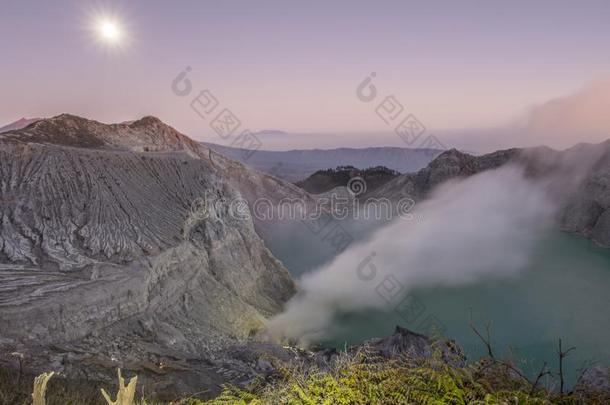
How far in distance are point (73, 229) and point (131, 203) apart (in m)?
4.01

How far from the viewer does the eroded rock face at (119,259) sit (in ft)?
51.6

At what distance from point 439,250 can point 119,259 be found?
32116 millimetres

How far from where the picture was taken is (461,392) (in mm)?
3949

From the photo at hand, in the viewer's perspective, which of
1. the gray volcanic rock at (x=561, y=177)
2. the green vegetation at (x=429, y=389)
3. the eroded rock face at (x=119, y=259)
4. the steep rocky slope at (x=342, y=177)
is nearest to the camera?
the green vegetation at (x=429, y=389)

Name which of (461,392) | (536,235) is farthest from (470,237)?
(461,392)

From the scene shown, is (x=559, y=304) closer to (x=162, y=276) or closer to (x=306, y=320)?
(x=306, y=320)

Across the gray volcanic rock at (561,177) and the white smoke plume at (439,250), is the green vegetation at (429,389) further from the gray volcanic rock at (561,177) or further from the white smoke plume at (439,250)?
the gray volcanic rock at (561,177)

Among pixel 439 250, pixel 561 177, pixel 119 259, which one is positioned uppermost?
pixel 119 259

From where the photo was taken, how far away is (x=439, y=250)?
43.1 m

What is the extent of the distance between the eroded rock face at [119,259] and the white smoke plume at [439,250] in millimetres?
3131

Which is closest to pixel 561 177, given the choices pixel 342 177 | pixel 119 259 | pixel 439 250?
pixel 439 250

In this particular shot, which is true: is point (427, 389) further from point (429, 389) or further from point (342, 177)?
point (342, 177)

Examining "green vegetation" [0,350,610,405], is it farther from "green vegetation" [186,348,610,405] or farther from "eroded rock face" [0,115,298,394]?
"eroded rock face" [0,115,298,394]

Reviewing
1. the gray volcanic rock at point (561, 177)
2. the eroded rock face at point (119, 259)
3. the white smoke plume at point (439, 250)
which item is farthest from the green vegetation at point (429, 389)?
the gray volcanic rock at point (561, 177)
